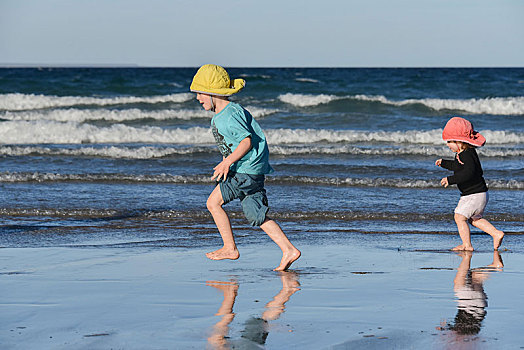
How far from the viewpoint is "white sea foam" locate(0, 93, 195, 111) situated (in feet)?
84.1

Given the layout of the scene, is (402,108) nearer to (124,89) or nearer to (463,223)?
(124,89)

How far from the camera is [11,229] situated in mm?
6805

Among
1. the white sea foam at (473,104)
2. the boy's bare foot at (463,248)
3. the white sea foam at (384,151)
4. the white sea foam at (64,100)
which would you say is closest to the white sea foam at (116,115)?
the white sea foam at (64,100)

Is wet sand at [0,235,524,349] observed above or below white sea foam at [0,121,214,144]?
above

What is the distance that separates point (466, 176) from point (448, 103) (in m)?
19.9

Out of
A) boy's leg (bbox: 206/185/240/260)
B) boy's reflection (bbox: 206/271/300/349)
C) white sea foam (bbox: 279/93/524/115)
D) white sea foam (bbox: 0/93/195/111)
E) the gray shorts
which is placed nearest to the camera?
boy's reflection (bbox: 206/271/300/349)

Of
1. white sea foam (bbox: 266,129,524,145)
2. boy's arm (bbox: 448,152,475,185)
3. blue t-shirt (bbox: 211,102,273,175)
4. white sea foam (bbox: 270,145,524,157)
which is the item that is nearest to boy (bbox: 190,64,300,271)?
blue t-shirt (bbox: 211,102,273,175)

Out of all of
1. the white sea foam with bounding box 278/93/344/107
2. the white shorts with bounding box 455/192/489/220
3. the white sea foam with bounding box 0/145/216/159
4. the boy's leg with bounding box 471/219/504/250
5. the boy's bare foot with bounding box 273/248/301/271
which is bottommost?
the white sea foam with bounding box 0/145/216/159

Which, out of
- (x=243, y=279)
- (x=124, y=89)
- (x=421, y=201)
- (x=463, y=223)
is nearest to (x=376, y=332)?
(x=243, y=279)

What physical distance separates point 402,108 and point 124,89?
41.9 ft

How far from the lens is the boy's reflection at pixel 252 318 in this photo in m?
3.04

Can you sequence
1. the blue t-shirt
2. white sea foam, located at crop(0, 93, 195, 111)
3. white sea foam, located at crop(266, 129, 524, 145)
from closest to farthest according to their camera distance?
the blue t-shirt < white sea foam, located at crop(266, 129, 524, 145) < white sea foam, located at crop(0, 93, 195, 111)

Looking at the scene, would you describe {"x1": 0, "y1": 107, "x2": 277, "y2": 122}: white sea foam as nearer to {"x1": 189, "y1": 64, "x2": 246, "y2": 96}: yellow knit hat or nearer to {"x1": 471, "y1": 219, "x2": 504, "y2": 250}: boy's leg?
{"x1": 471, "y1": 219, "x2": 504, "y2": 250}: boy's leg

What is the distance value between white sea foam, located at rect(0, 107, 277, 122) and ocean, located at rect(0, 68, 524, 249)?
0.07 m
